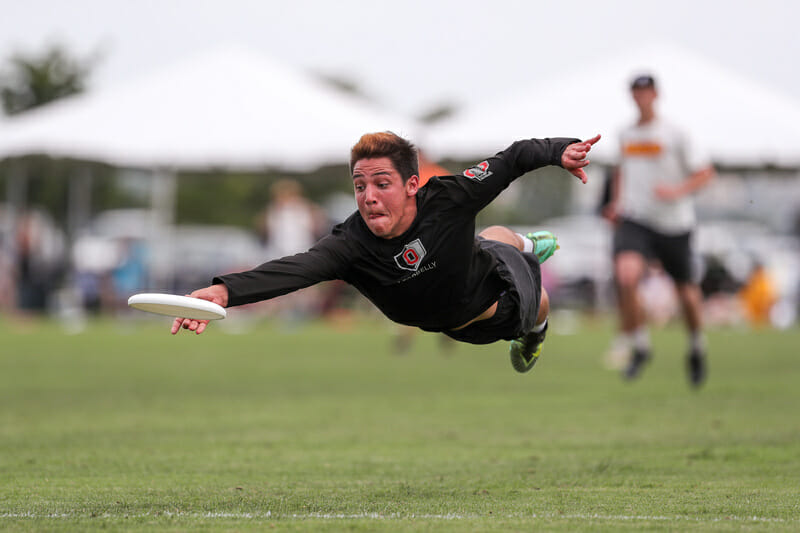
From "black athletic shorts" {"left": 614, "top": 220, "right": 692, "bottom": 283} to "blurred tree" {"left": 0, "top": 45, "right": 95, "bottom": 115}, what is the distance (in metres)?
26.5

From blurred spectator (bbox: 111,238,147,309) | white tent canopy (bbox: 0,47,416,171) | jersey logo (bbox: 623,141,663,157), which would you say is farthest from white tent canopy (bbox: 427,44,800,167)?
jersey logo (bbox: 623,141,663,157)

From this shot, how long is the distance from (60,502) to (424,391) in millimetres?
6085

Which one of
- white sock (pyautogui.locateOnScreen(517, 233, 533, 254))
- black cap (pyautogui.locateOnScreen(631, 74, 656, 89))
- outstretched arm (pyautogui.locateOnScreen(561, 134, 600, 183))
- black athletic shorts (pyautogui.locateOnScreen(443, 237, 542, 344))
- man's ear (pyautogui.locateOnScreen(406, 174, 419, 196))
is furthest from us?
black cap (pyautogui.locateOnScreen(631, 74, 656, 89))

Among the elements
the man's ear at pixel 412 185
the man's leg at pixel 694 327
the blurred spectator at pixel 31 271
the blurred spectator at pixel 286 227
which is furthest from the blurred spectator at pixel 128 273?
the man's ear at pixel 412 185

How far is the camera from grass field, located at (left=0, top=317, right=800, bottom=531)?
4684 millimetres

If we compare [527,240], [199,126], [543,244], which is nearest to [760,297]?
[199,126]

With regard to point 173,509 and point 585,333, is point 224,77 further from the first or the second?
point 173,509

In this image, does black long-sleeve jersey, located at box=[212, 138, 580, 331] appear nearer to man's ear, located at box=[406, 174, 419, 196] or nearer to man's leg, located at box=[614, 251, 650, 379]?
man's ear, located at box=[406, 174, 419, 196]

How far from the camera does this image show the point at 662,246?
1046 cm

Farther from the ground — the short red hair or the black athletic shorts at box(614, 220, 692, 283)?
the short red hair

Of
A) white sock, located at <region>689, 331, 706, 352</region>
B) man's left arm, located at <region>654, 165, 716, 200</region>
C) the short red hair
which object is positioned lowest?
white sock, located at <region>689, 331, 706, 352</region>

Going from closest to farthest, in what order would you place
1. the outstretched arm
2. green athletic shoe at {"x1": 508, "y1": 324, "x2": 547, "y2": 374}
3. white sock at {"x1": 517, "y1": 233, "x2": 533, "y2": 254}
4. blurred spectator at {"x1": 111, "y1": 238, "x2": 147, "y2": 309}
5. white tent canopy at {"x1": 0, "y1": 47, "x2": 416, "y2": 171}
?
1. the outstretched arm
2. white sock at {"x1": 517, "y1": 233, "x2": 533, "y2": 254}
3. green athletic shoe at {"x1": 508, "y1": 324, "x2": 547, "y2": 374}
4. white tent canopy at {"x1": 0, "y1": 47, "x2": 416, "y2": 171}
5. blurred spectator at {"x1": 111, "y1": 238, "x2": 147, "y2": 309}

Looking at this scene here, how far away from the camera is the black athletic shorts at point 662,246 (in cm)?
1041

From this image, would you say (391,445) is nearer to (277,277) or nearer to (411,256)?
(411,256)
